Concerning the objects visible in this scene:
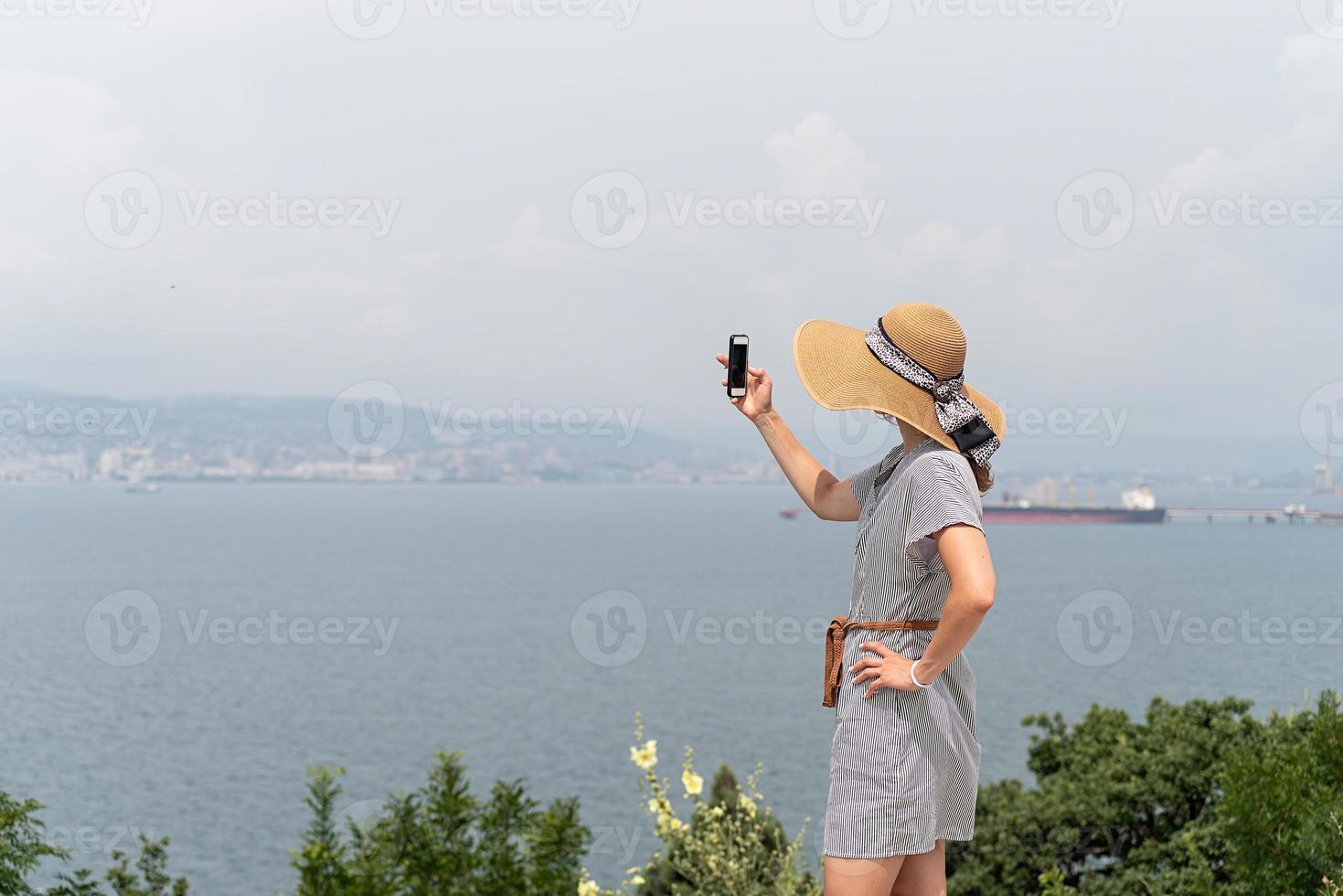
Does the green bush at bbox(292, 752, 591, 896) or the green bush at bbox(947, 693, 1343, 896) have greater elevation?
the green bush at bbox(947, 693, 1343, 896)

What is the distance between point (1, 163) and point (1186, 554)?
357ft

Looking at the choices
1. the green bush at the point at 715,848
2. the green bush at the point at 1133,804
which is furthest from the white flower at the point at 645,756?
the green bush at the point at 1133,804

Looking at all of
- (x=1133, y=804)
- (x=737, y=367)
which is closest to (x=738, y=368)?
(x=737, y=367)

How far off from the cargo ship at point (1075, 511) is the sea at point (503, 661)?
3355mm

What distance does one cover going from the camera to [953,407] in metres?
2.35

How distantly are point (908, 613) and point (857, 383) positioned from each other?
47 cm

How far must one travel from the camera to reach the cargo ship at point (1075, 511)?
269 ft

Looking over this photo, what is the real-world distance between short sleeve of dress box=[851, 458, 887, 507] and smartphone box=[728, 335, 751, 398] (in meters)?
0.33

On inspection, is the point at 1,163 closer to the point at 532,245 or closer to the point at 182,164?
the point at 182,164

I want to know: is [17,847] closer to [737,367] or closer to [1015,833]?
[737,367]

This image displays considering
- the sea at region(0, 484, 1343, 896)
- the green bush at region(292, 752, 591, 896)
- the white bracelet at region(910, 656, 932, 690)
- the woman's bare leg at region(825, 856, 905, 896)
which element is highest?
the sea at region(0, 484, 1343, 896)

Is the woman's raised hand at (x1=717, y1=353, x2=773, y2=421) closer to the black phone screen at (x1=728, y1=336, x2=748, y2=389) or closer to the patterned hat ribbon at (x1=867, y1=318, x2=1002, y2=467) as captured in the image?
the black phone screen at (x1=728, y1=336, x2=748, y2=389)

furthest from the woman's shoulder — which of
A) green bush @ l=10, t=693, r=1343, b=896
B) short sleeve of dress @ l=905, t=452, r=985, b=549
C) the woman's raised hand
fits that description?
green bush @ l=10, t=693, r=1343, b=896

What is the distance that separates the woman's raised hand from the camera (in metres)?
2.71
